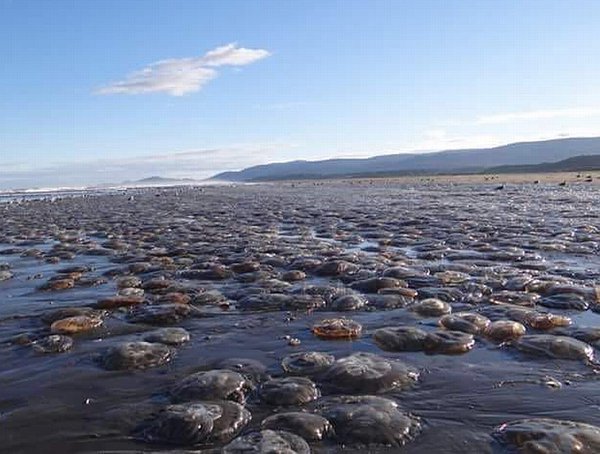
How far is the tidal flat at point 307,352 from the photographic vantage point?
10.9 ft

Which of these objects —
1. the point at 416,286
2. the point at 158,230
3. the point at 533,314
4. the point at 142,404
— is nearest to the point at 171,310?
the point at 142,404

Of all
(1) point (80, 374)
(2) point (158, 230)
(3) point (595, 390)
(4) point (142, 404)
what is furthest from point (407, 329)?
(2) point (158, 230)

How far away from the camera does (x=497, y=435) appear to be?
3268 mm

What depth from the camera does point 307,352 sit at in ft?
15.4

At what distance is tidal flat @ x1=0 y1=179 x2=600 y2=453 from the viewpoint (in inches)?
131

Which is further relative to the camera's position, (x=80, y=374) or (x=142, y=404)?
(x=80, y=374)

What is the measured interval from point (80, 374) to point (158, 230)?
36.7ft

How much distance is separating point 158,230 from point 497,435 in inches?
514

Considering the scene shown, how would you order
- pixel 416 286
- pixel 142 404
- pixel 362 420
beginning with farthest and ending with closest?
pixel 416 286
pixel 142 404
pixel 362 420

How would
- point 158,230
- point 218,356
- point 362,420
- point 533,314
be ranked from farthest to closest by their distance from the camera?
point 158,230
point 533,314
point 218,356
point 362,420

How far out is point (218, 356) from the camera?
4.76m

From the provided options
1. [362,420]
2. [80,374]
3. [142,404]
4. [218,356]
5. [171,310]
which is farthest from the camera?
[171,310]

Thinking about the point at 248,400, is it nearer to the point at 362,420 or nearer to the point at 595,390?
the point at 362,420

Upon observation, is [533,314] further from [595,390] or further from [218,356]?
[218,356]
